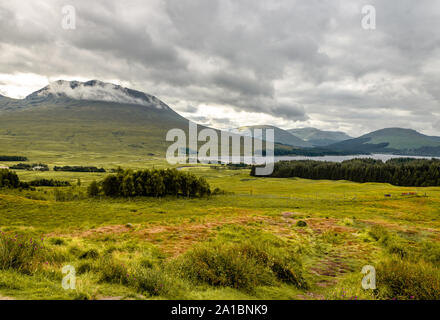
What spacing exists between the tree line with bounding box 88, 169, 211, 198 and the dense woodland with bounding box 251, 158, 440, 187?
94036mm

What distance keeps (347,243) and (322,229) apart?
526cm

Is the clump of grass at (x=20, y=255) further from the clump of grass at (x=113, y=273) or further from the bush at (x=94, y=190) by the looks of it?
the bush at (x=94, y=190)

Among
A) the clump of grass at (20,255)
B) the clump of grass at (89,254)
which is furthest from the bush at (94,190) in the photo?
the clump of grass at (20,255)

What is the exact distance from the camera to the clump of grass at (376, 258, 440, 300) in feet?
24.8

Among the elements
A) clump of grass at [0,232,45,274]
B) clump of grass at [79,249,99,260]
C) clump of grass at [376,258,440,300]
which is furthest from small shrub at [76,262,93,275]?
clump of grass at [376,258,440,300]

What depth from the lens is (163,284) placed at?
703 cm

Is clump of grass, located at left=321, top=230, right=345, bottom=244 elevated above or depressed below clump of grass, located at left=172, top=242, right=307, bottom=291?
below

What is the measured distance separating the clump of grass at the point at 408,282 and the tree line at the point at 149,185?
5729cm

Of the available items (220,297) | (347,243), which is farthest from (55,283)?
(347,243)

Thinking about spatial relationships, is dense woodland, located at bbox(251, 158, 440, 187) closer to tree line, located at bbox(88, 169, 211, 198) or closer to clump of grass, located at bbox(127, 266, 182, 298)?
tree line, located at bbox(88, 169, 211, 198)

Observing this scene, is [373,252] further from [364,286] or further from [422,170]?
[422,170]

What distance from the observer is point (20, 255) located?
834cm

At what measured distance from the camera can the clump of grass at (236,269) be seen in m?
8.09

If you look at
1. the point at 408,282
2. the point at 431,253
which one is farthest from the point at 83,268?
the point at 431,253
